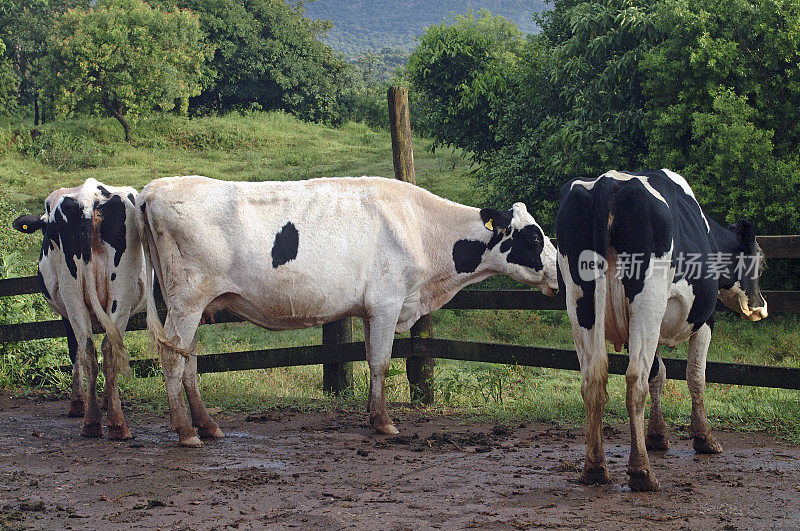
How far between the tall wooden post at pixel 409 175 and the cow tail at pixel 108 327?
2839mm

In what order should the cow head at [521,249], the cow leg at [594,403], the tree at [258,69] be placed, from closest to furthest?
the cow leg at [594,403] → the cow head at [521,249] → the tree at [258,69]

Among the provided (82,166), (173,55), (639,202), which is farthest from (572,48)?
(173,55)

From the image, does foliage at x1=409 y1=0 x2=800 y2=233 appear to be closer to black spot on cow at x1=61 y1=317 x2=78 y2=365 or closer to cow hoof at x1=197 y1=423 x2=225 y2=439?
black spot on cow at x1=61 y1=317 x2=78 y2=365

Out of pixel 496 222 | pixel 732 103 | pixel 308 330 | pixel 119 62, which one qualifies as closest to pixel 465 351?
pixel 496 222

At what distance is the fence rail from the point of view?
6.21 meters

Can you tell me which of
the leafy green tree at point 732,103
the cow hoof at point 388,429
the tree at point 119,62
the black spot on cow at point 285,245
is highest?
the tree at point 119,62

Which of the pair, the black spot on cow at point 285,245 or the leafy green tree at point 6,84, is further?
the leafy green tree at point 6,84

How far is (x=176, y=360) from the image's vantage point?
6.23 meters

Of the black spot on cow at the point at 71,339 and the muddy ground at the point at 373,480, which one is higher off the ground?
the black spot on cow at the point at 71,339

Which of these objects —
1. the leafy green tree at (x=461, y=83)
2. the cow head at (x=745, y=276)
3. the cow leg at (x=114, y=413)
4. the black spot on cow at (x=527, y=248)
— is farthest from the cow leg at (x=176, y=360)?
the leafy green tree at (x=461, y=83)

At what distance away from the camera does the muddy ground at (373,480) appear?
4203mm

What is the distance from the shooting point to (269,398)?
805cm

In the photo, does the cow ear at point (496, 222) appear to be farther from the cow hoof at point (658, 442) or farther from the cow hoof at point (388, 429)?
the cow hoof at point (658, 442)

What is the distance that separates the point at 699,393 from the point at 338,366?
146 inches
